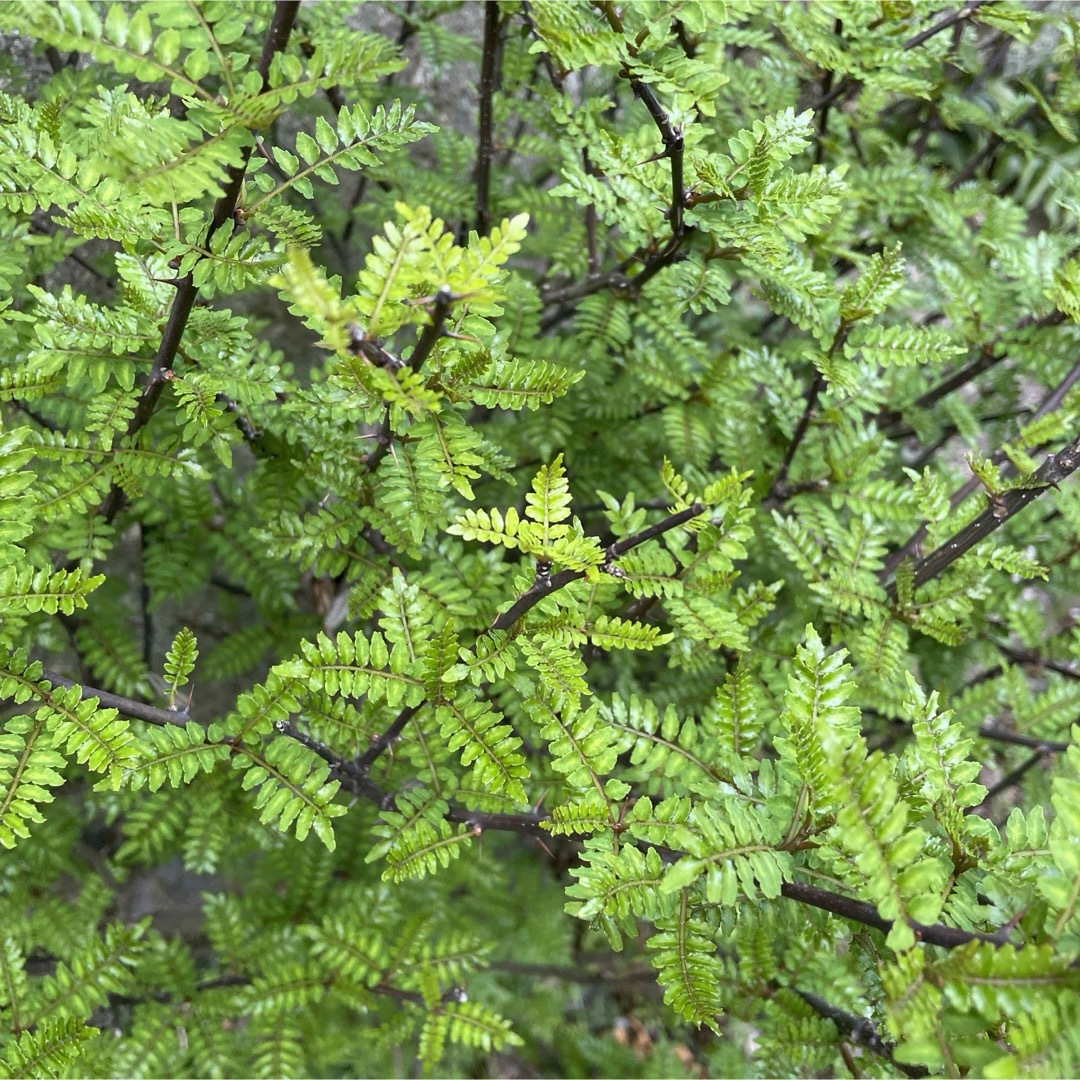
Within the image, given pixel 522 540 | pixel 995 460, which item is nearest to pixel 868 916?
pixel 522 540

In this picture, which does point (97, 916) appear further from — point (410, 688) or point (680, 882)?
point (680, 882)

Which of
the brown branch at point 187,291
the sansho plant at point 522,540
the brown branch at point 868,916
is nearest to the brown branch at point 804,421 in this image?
the sansho plant at point 522,540

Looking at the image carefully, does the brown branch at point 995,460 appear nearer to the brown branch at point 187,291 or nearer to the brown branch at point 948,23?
the brown branch at point 948,23

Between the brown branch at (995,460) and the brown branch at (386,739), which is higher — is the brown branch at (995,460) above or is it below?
above

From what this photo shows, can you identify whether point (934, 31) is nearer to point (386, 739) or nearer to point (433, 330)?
point (433, 330)

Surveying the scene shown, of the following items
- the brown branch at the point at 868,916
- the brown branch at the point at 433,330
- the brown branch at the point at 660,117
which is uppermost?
the brown branch at the point at 660,117

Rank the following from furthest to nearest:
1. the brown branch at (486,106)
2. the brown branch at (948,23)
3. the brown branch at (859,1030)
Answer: the brown branch at (948,23), the brown branch at (486,106), the brown branch at (859,1030)

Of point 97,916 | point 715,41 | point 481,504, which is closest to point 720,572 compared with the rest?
point 481,504

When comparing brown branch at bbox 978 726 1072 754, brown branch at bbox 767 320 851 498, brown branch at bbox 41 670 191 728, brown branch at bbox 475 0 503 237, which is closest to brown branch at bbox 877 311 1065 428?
brown branch at bbox 767 320 851 498
